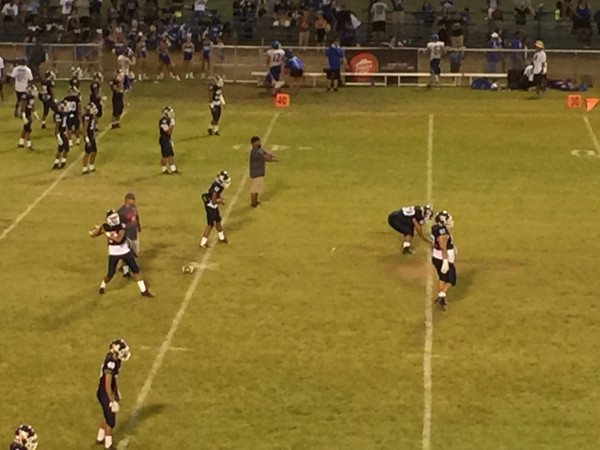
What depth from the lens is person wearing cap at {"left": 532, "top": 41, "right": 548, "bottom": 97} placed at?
3816 centimetres

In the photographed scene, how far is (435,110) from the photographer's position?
37.0 meters

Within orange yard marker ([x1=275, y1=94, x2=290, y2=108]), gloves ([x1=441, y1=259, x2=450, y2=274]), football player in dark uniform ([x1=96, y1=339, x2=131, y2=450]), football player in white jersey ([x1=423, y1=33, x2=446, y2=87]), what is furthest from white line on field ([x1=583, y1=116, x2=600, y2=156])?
football player in dark uniform ([x1=96, y1=339, x2=131, y2=450])

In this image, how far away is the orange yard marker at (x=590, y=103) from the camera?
37000 mm

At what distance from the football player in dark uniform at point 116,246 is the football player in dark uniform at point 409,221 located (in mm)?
5107

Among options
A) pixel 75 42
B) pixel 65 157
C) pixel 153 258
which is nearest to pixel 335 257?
pixel 153 258

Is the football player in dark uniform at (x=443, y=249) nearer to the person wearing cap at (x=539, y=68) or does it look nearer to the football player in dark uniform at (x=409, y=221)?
the football player in dark uniform at (x=409, y=221)

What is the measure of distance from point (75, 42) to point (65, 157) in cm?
1434

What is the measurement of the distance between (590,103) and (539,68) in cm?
201

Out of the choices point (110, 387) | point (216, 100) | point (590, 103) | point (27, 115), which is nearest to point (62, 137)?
point (27, 115)

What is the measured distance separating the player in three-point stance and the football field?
48cm

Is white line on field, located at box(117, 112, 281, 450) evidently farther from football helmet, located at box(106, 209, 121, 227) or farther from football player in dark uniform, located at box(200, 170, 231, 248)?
football helmet, located at box(106, 209, 121, 227)

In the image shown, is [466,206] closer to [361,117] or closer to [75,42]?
[361,117]

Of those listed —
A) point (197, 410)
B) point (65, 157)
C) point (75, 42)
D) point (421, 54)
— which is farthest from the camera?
point (75, 42)

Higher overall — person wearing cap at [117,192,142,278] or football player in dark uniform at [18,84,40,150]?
football player in dark uniform at [18,84,40,150]
